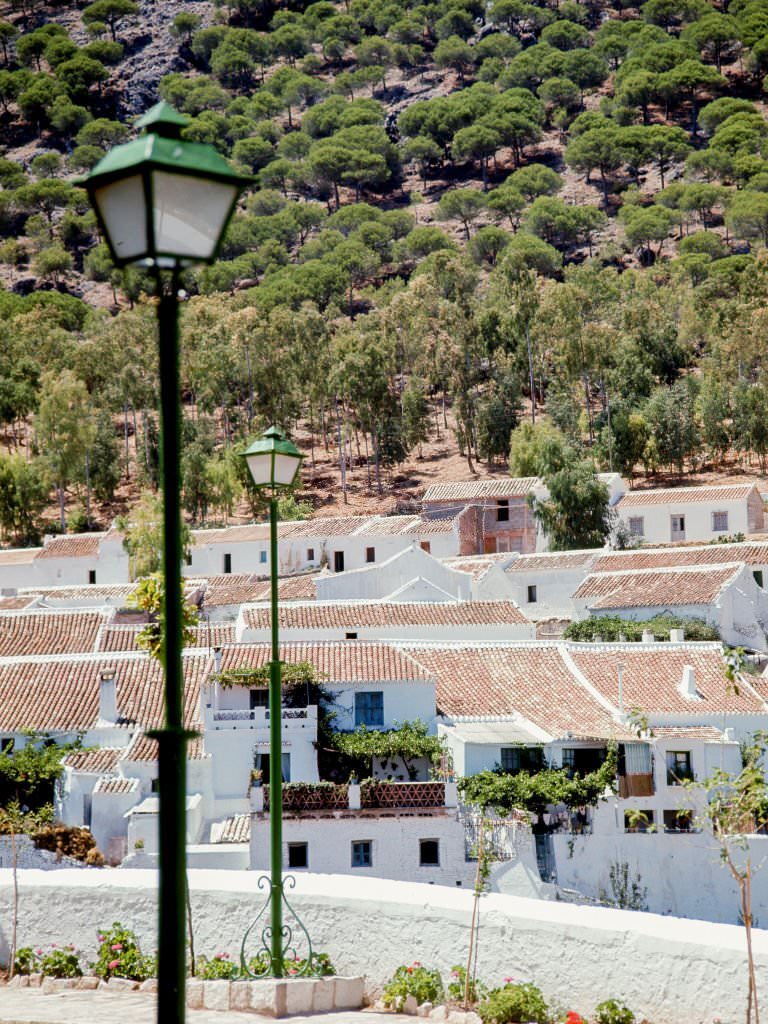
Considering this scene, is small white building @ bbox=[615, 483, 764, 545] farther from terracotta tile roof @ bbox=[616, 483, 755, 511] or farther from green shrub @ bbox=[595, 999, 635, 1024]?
green shrub @ bbox=[595, 999, 635, 1024]

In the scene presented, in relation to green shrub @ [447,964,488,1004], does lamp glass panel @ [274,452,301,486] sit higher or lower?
higher

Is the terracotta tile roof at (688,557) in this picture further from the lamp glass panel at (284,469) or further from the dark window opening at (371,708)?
the lamp glass panel at (284,469)

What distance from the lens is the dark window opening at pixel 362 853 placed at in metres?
25.6

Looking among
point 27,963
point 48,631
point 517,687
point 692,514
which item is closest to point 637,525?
point 692,514

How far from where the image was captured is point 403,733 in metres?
28.9

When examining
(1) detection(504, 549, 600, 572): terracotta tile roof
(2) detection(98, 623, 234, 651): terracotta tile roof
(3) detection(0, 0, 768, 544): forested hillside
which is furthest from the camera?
(3) detection(0, 0, 768, 544): forested hillside

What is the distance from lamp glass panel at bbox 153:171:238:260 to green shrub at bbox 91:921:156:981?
894cm

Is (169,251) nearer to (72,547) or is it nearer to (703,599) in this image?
(703,599)

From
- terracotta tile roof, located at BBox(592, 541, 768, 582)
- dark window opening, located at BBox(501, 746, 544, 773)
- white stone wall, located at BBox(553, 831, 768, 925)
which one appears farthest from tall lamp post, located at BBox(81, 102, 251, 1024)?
terracotta tile roof, located at BBox(592, 541, 768, 582)

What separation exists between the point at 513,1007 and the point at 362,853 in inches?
550

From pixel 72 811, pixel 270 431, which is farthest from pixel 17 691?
pixel 270 431

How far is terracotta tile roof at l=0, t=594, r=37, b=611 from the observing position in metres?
46.9

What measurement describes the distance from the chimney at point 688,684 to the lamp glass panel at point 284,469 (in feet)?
71.6

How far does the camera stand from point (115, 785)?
2677cm
